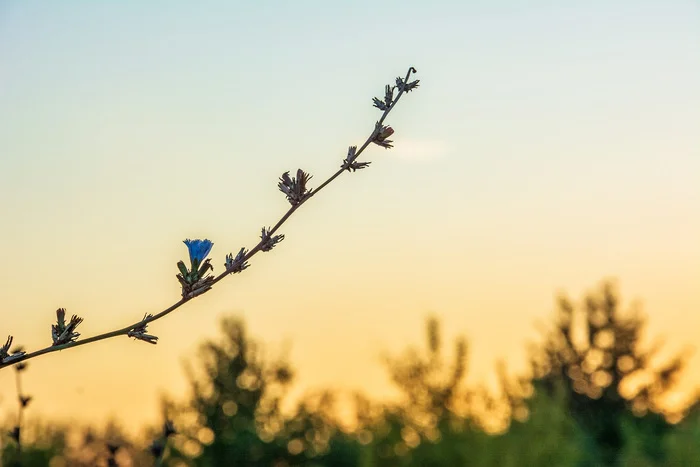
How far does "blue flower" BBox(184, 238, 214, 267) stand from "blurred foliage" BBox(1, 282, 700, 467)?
16.4m

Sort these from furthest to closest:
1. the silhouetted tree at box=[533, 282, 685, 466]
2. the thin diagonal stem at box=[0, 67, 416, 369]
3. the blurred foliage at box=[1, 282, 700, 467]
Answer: the silhouetted tree at box=[533, 282, 685, 466] → the blurred foliage at box=[1, 282, 700, 467] → the thin diagonal stem at box=[0, 67, 416, 369]

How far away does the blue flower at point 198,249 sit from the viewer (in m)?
2.93

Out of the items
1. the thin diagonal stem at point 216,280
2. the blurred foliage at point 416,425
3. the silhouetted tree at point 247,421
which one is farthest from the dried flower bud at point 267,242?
the silhouetted tree at point 247,421

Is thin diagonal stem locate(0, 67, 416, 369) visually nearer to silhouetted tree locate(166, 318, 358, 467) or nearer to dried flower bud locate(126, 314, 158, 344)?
dried flower bud locate(126, 314, 158, 344)

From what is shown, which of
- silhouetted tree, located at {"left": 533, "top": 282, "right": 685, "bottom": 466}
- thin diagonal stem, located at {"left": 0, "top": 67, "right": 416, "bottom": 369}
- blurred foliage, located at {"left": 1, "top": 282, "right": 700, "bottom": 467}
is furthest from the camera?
silhouetted tree, located at {"left": 533, "top": 282, "right": 685, "bottom": 466}

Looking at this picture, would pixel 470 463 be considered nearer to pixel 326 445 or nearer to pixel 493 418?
pixel 493 418

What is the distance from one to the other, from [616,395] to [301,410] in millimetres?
17634

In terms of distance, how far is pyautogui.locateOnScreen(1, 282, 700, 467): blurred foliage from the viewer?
23.3 meters

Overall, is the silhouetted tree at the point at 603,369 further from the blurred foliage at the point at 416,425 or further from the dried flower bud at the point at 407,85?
the dried flower bud at the point at 407,85

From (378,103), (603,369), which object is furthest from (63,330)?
(603,369)

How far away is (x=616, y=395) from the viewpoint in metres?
42.6

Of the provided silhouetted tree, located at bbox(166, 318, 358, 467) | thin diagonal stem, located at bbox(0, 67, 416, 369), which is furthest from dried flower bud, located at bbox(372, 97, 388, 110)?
silhouetted tree, located at bbox(166, 318, 358, 467)

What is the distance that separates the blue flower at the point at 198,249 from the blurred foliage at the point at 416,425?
1642 cm

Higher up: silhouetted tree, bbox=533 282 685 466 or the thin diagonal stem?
the thin diagonal stem
